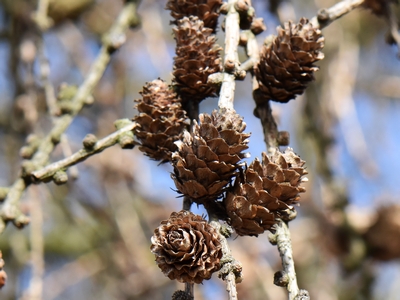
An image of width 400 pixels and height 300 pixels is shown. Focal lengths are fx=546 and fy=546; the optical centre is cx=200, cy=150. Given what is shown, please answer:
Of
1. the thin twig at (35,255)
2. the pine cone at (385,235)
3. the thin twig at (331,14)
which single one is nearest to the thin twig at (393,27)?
the thin twig at (331,14)

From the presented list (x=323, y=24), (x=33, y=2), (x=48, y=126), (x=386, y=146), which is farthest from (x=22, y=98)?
(x=386, y=146)

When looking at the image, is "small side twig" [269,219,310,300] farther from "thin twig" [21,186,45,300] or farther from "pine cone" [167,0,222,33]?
"thin twig" [21,186,45,300]

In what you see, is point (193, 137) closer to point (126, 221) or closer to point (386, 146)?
point (126, 221)

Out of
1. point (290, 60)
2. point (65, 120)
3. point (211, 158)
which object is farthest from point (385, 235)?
point (211, 158)

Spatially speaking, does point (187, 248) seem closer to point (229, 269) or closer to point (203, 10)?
point (229, 269)

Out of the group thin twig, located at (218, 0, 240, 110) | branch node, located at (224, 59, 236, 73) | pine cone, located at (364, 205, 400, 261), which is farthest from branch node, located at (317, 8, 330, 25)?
pine cone, located at (364, 205, 400, 261)
